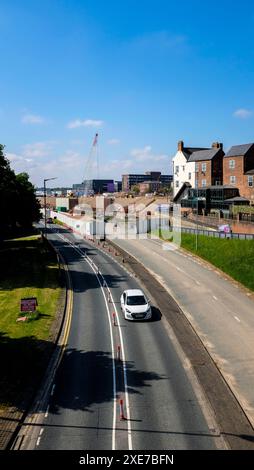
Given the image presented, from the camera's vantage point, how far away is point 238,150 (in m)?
78.7

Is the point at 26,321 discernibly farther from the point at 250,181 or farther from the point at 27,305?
the point at 250,181

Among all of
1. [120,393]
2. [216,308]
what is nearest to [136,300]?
[216,308]

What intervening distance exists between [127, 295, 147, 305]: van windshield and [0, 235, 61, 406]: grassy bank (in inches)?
236

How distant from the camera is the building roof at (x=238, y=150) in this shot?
76188 mm

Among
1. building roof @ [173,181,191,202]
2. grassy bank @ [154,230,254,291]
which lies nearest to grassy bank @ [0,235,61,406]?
grassy bank @ [154,230,254,291]

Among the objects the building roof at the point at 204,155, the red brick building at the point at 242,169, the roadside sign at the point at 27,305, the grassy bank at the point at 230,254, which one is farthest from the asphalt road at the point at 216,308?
the building roof at the point at 204,155

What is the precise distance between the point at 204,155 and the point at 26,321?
6476cm

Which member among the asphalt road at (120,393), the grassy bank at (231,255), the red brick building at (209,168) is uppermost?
the red brick building at (209,168)

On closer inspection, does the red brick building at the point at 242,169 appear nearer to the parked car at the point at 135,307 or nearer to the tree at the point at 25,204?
the tree at the point at 25,204

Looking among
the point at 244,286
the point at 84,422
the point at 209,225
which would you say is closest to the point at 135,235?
the point at 209,225

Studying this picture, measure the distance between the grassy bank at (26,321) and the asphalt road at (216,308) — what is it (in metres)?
10.5

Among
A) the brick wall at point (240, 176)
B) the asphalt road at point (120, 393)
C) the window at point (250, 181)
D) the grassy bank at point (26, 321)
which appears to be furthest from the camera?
the brick wall at point (240, 176)

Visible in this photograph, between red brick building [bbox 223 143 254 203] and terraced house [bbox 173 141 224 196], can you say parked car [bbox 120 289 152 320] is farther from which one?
terraced house [bbox 173 141 224 196]

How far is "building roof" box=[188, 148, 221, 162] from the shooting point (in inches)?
3328
